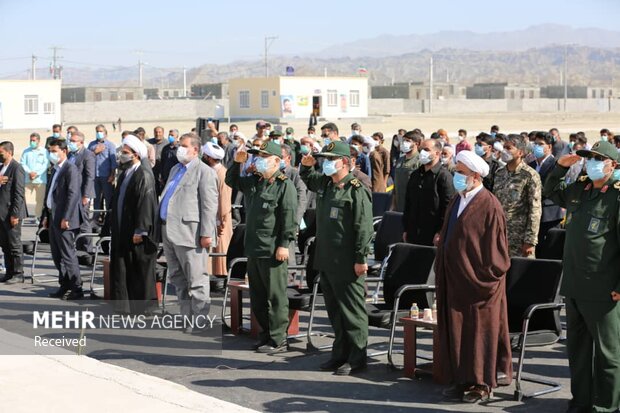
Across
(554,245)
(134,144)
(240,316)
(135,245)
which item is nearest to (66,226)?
(135,245)

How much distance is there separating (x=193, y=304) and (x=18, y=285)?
3.85m

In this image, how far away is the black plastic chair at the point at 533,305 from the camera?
7.51m

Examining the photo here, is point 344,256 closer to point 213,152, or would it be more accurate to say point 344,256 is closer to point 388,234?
point 388,234

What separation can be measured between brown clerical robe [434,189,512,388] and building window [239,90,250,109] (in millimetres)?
65710

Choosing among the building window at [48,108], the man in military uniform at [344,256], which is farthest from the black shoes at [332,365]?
the building window at [48,108]

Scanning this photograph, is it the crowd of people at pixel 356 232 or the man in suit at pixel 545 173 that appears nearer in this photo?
the crowd of people at pixel 356 232

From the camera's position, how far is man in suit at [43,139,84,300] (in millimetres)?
11883

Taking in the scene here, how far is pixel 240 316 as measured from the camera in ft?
32.3

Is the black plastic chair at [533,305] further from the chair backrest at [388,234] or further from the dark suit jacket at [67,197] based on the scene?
the dark suit jacket at [67,197]

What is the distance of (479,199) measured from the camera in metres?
7.29

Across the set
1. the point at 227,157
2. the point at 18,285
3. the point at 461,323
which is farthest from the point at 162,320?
the point at 227,157

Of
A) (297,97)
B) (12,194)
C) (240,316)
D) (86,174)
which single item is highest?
(297,97)

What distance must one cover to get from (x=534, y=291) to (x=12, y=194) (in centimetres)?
741

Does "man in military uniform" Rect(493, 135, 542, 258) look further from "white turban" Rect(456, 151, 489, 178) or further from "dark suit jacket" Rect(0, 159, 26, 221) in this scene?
"dark suit jacket" Rect(0, 159, 26, 221)
